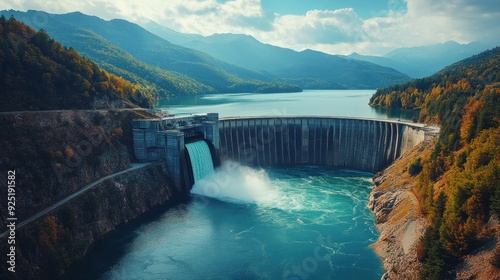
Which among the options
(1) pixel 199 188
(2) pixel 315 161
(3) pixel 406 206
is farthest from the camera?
(2) pixel 315 161

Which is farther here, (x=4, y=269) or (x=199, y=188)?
(x=199, y=188)

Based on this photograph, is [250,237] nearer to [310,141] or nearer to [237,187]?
[237,187]

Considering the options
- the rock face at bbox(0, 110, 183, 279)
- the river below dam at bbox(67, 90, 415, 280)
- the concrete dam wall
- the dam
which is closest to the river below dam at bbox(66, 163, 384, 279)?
the river below dam at bbox(67, 90, 415, 280)

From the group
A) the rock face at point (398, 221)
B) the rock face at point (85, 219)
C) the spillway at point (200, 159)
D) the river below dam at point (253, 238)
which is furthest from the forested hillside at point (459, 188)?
the rock face at point (85, 219)

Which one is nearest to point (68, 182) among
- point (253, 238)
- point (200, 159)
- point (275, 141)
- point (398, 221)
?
point (200, 159)

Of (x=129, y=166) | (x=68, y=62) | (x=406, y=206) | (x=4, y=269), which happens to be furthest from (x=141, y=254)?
(x=68, y=62)

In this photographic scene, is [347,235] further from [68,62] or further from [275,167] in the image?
[68,62]

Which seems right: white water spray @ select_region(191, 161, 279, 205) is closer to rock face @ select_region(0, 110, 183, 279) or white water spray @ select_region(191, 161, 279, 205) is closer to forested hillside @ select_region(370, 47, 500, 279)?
rock face @ select_region(0, 110, 183, 279)
